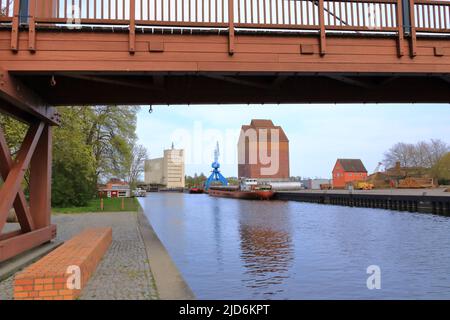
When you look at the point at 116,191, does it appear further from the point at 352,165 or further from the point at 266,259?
the point at 352,165

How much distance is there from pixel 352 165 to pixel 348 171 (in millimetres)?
3735

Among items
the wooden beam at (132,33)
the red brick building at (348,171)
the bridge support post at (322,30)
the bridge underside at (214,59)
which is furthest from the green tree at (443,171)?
the wooden beam at (132,33)

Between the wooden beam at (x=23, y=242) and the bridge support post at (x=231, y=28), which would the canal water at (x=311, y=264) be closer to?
the wooden beam at (x=23, y=242)

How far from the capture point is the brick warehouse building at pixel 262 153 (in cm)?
14425

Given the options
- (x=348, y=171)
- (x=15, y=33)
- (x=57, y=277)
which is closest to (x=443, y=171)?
(x=348, y=171)

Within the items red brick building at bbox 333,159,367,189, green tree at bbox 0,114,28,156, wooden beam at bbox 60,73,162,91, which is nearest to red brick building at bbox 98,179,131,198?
green tree at bbox 0,114,28,156

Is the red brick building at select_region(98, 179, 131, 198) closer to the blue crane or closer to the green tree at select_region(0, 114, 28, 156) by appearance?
the green tree at select_region(0, 114, 28, 156)

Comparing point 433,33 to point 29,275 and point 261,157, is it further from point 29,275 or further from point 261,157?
point 261,157

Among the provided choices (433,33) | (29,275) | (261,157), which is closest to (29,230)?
(29,275)

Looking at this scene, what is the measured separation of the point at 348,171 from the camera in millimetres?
127938

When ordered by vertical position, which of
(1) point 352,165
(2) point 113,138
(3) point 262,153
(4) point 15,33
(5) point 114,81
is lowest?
(5) point 114,81

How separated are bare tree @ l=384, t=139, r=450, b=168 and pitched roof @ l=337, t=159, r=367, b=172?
27095 millimetres

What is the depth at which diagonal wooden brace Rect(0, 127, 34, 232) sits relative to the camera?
9828 millimetres

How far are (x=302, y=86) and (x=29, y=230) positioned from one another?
8205 millimetres
